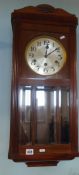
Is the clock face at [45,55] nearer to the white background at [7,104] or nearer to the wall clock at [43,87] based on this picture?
the wall clock at [43,87]

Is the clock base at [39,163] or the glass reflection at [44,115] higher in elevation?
the glass reflection at [44,115]

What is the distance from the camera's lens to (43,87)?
57.6 inches

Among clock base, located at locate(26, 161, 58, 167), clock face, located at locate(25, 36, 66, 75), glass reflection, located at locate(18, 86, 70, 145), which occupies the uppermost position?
clock face, located at locate(25, 36, 66, 75)

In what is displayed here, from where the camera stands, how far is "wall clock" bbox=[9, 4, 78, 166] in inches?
55.4

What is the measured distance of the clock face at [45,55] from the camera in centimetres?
146

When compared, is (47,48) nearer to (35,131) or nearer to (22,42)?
(22,42)

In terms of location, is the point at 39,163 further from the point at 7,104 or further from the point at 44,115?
the point at 7,104

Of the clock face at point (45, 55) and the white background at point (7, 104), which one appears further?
the white background at point (7, 104)

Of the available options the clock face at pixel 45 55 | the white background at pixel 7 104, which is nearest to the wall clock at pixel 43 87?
the clock face at pixel 45 55

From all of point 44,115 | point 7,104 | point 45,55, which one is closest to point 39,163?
point 44,115

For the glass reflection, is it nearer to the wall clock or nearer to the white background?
the wall clock

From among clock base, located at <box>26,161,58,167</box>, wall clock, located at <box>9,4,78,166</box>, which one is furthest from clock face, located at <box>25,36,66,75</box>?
clock base, located at <box>26,161,58,167</box>

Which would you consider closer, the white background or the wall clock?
the wall clock

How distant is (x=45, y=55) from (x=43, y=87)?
0.61ft
